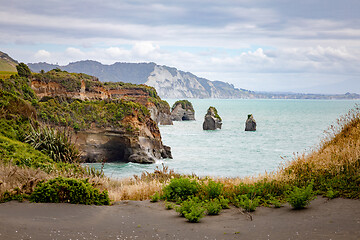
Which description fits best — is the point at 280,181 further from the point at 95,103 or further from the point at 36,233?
the point at 95,103

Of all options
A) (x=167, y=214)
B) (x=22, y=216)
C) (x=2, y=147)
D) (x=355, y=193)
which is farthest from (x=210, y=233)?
(x=2, y=147)

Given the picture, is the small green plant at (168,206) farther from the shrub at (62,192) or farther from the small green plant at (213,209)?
the shrub at (62,192)

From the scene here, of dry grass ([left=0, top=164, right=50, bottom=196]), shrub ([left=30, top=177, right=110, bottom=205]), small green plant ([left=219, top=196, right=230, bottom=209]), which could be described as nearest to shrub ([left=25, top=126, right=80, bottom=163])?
dry grass ([left=0, top=164, right=50, bottom=196])

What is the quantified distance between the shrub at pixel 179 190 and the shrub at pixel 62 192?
238 centimetres

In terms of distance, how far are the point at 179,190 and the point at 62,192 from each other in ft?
11.2

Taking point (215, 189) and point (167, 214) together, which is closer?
point (167, 214)

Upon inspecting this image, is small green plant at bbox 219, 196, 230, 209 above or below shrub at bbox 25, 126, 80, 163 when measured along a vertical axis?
below

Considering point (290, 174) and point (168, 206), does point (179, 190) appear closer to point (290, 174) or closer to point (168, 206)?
point (168, 206)

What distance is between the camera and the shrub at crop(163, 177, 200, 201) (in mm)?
10930

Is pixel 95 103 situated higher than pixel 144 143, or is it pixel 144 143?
pixel 95 103

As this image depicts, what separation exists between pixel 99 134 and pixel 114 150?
2658mm

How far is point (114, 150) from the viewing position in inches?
1495

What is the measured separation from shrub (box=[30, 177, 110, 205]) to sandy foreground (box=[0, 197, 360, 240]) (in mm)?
308

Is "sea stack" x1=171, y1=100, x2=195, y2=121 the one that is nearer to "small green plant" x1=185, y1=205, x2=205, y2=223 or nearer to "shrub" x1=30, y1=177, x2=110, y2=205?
"shrub" x1=30, y1=177, x2=110, y2=205
